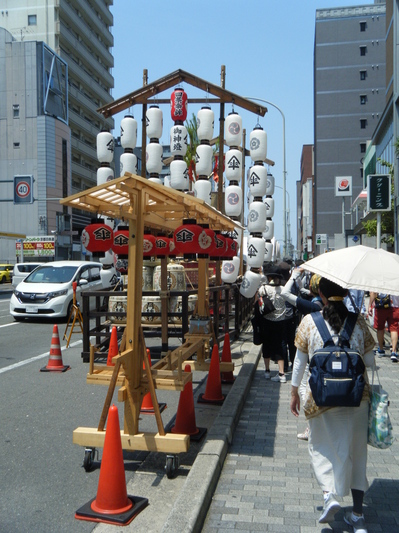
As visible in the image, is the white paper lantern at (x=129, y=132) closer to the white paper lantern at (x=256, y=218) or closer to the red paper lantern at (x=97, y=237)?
the white paper lantern at (x=256, y=218)

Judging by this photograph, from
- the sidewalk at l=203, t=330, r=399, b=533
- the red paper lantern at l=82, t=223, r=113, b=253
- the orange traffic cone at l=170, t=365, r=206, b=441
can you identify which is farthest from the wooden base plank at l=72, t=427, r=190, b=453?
the red paper lantern at l=82, t=223, r=113, b=253

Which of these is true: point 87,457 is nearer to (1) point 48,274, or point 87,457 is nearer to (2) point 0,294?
(1) point 48,274

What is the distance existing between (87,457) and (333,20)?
77124 millimetres

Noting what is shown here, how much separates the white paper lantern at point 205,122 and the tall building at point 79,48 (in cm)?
4533

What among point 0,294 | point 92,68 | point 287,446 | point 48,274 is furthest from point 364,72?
point 287,446

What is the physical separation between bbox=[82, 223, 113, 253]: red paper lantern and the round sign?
1001 inches

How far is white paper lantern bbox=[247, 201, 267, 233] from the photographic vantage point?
13.2m

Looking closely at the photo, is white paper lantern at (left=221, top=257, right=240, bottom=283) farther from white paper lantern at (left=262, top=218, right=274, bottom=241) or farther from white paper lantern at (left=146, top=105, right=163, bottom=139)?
white paper lantern at (left=262, top=218, right=274, bottom=241)

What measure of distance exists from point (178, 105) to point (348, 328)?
1016 cm

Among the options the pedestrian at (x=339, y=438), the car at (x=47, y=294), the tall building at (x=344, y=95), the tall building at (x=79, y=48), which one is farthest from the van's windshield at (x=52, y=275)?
the tall building at (x=344, y=95)

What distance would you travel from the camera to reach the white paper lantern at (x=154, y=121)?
13609mm

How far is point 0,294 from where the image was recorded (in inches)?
1425

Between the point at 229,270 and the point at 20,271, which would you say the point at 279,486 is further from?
the point at 20,271

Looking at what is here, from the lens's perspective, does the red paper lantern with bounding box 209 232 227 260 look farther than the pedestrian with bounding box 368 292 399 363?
No
